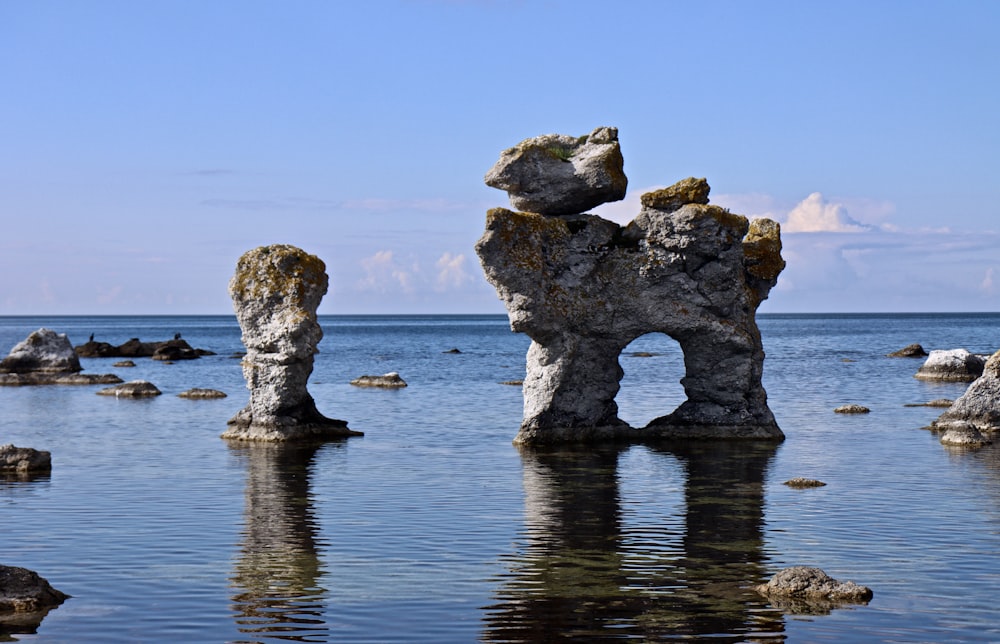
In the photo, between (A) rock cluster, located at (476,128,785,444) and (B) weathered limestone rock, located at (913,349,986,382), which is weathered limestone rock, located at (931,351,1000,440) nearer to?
(A) rock cluster, located at (476,128,785,444)

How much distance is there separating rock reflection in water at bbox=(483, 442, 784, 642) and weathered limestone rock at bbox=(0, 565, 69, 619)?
22.5 ft

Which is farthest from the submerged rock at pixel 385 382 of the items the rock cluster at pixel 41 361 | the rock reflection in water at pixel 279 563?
the rock reflection in water at pixel 279 563

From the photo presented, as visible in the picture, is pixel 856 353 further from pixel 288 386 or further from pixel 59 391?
pixel 288 386

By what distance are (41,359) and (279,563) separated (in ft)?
220

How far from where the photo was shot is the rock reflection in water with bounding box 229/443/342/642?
17000 mm

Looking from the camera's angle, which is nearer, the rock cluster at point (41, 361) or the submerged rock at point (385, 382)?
the submerged rock at point (385, 382)

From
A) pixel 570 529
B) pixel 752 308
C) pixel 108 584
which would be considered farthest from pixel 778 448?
pixel 108 584

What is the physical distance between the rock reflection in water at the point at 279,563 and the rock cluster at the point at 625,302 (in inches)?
385

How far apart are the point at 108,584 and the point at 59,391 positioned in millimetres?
53501

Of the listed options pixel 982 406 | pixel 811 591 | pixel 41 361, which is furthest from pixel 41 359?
pixel 811 591

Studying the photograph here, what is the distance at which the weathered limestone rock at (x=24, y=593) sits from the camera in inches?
687

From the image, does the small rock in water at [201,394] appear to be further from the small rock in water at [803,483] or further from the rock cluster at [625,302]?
the small rock in water at [803,483]

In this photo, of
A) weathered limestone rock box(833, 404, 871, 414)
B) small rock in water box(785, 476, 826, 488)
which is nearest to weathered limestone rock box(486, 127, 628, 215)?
small rock in water box(785, 476, 826, 488)

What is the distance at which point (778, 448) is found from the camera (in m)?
39.0
